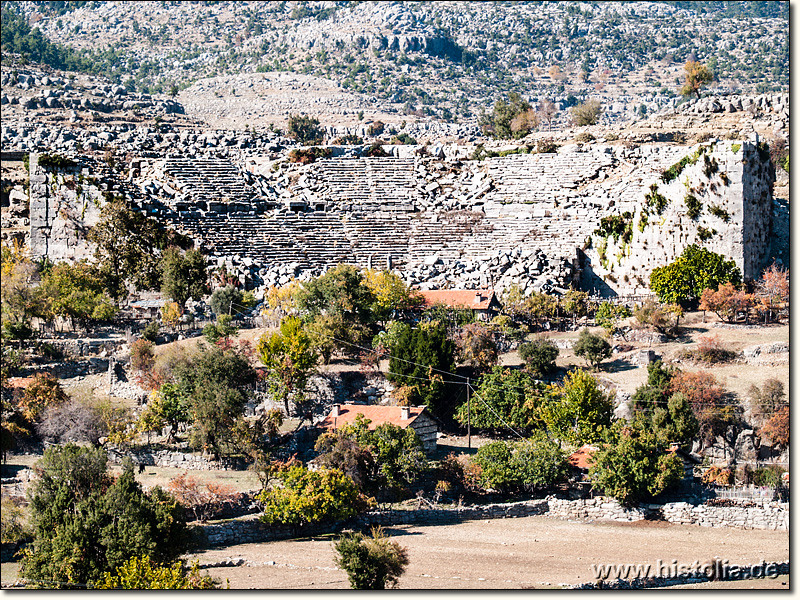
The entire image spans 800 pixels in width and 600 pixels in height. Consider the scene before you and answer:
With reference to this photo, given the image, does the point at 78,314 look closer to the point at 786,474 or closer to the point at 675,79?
the point at 786,474

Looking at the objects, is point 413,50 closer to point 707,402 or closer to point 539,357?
point 539,357

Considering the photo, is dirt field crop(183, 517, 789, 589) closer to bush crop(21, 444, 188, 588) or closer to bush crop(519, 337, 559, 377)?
bush crop(21, 444, 188, 588)

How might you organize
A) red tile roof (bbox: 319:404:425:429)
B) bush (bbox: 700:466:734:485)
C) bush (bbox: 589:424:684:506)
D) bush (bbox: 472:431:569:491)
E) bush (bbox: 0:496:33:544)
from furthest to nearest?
red tile roof (bbox: 319:404:425:429)
bush (bbox: 700:466:734:485)
bush (bbox: 472:431:569:491)
bush (bbox: 589:424:684:506)
bush (bbox: 0:496:33:544)

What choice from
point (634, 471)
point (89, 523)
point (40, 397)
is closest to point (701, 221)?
point (634, 471)

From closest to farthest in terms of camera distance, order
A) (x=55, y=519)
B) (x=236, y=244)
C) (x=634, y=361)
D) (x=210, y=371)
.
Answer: (x=55, y=519) → (x=210, y=371) → (x=634, y=361) → (x=236, y=244)

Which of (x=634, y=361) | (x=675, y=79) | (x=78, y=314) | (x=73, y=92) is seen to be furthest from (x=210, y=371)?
(x=675, y=79)

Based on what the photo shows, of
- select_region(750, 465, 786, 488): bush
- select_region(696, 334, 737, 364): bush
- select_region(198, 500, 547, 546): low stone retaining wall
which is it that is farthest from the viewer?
select_region(696, 334, 737, 364): bush

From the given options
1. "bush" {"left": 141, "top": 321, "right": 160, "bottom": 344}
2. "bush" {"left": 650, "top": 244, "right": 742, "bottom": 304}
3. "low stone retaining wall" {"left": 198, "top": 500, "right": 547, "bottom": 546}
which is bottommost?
"low stone retaining wall" {"left": 198, "top": 500, "right": 547, "bottom": 546}

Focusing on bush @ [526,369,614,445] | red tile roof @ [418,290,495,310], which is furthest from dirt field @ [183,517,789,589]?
red tile roof @ [418,290,495,310]
